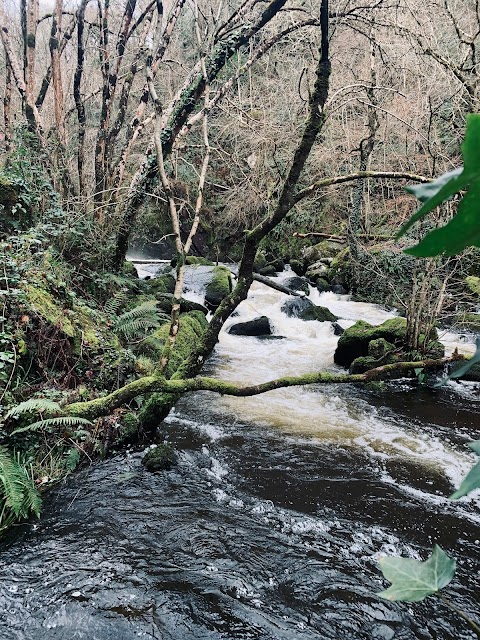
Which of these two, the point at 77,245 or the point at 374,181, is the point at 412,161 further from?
the point at 77,245

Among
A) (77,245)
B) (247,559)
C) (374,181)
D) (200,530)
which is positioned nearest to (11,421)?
(200,530)

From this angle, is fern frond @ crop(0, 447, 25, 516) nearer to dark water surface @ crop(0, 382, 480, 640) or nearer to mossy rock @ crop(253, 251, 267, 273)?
dark water surface @ crop(0, 382, 480, 640)

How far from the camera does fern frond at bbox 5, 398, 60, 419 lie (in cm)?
372

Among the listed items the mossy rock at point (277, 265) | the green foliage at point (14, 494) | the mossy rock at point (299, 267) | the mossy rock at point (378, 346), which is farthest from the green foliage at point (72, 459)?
the mossy rock at point (299, 267)

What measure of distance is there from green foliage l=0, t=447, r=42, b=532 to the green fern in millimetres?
2627

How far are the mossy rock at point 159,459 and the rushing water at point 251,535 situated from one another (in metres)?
0.11

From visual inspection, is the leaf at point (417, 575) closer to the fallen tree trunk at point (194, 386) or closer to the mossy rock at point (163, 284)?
the fallen tree trunk at point (194, 386)

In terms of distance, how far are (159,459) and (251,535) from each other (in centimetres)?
132

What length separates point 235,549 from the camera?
3.46 metres

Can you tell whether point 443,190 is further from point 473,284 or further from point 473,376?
point 473,284

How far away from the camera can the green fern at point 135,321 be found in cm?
610

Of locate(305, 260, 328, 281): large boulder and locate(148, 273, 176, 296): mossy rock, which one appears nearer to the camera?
locate(148, 273, 176, 296): mossy rock

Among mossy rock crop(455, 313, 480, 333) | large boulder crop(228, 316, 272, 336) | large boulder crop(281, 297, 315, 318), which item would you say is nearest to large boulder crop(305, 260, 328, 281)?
large boulder crop(281, 297, 315, 318)

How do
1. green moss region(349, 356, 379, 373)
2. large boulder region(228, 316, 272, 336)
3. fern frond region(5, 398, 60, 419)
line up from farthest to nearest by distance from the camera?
large boulder region(228, 316, 272, 336), green moss region(349, 356, 379, 373), fern frond region(5, 398, 60, 419)
